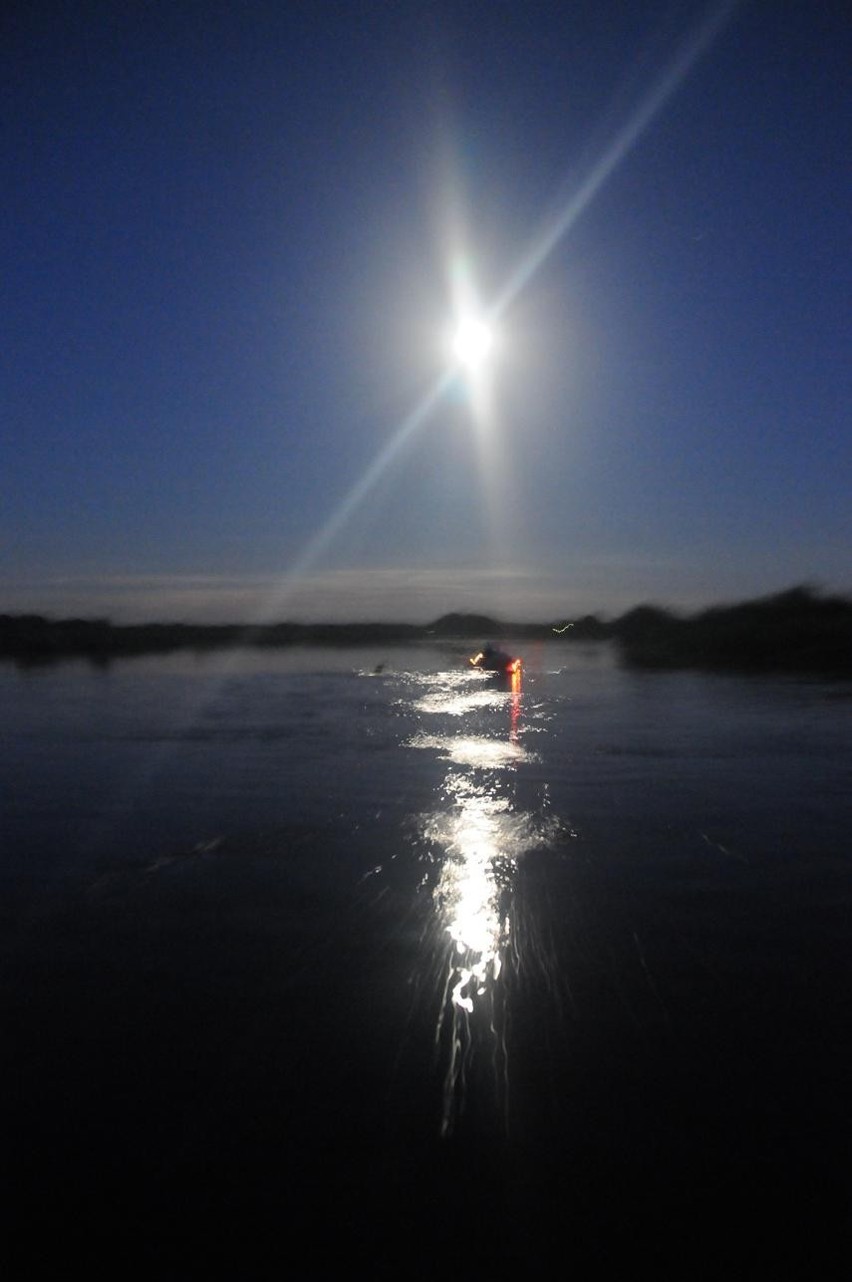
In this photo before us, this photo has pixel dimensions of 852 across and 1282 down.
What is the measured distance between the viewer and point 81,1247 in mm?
3951

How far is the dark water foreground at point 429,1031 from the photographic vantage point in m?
4.04

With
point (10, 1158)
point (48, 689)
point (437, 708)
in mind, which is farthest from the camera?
point (48, 689)

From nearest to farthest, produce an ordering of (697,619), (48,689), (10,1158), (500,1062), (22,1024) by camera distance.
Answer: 1. (10,1158)
2. (500,1062)
3. (22,1024)
4. (48,689)
5. (697,619)

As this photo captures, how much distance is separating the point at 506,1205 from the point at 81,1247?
1.80 meters

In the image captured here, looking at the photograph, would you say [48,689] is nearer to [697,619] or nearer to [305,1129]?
[305,1129]

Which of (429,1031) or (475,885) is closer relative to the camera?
(429,1031)

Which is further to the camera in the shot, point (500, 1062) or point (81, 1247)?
point (500, 1062)

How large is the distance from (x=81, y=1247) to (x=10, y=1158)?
78 cm

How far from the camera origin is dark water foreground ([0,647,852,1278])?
4.04 meters

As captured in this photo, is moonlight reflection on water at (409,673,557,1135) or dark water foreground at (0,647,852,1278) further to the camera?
moonlight reflection on water at (409,673,557,1135)

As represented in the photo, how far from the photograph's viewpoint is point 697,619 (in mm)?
63625

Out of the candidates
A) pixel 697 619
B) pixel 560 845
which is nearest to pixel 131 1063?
pixel 560 845

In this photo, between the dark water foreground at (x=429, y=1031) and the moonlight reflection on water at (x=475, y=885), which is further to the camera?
the moonlight reflection on water at (x=475, y=885)

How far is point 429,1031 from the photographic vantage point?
227 inches
